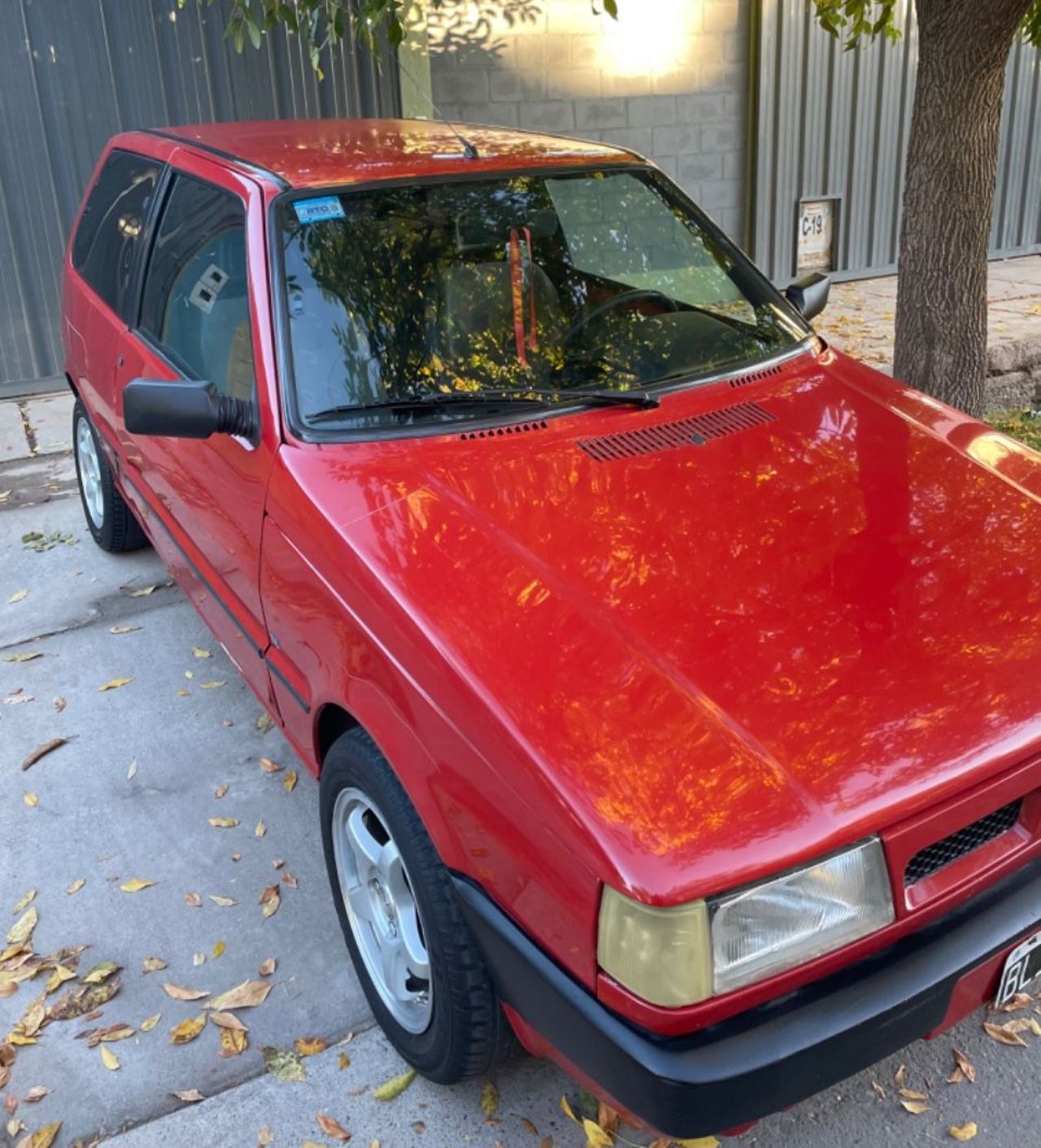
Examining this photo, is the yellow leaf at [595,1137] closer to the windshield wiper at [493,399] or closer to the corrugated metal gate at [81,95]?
the windshield wiper at [493,399]

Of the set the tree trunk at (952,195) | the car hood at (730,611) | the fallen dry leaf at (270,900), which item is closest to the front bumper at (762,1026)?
the car hood at (730,611)

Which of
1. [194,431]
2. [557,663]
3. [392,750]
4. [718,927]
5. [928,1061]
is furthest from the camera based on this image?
[194,431]

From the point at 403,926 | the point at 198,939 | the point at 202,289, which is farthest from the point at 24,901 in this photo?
the point at 202,289

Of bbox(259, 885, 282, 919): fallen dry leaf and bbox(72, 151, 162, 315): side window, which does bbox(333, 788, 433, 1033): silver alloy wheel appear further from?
bbox(72, 151, 162, 315): side window

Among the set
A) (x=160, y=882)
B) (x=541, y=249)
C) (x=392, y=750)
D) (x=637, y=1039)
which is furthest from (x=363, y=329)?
(x=637, y=1039)

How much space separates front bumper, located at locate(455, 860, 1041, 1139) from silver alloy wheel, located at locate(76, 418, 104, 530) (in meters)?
3.48

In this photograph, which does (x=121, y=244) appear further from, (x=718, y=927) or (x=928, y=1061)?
(x=928, y=1061)

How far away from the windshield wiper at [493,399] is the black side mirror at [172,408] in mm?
246

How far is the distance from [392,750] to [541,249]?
1694mm

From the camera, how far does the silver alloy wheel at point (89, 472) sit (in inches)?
187

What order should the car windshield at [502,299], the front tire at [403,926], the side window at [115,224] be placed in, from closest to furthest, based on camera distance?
the front tire at [403,926] → the car windshield at [502,299] → the side window at [115,224]

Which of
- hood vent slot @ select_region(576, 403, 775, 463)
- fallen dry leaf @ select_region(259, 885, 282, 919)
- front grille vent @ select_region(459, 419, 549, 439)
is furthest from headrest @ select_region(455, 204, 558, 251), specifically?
A: fallen dry leaf @ select_region(259, 885, 282, 919)

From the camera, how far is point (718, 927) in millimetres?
1684

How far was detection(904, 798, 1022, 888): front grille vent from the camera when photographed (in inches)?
73.8
